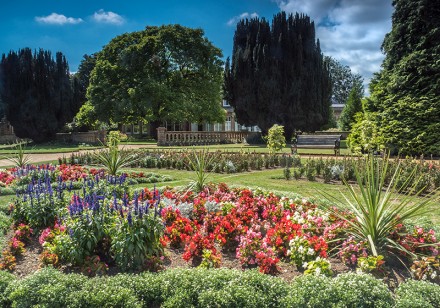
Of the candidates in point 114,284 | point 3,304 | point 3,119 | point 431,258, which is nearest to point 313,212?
point 431,258

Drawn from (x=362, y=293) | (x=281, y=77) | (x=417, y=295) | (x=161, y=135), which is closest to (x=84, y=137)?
(x=161, y=135)

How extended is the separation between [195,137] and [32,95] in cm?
1532

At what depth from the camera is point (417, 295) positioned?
119 inches

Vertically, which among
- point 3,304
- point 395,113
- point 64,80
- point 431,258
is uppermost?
point 64,80

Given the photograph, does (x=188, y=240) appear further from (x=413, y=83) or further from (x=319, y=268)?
(x=413, y=83)

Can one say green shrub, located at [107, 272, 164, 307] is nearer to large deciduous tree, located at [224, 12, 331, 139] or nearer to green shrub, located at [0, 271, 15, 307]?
green shrub, located at [0, 271, 15, 307]

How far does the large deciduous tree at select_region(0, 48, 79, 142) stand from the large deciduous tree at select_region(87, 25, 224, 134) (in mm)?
3279

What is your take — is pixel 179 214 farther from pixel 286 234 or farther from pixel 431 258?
pixel 431 258

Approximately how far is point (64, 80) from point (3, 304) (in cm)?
3418

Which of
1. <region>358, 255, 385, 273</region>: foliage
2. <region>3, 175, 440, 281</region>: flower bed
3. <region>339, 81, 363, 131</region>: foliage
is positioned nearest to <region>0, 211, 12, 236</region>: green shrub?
<region>3, 175, 440, 281</region>: flower bed

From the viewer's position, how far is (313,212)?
512 centimetres

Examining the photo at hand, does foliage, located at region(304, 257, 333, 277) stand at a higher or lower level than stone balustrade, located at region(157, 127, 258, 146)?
lower

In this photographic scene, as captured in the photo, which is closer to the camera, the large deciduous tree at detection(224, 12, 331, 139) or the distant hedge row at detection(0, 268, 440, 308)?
the distant hedge row at detection(0, 268, 440, 308)

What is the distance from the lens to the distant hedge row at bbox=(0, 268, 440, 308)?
3021 millimetres
